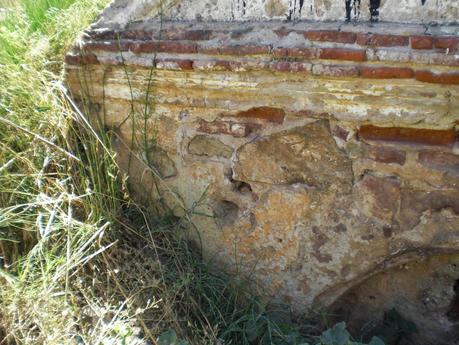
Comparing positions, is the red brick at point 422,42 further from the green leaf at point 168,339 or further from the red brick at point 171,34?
the green leaf at point 168,339

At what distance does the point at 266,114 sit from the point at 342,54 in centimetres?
48

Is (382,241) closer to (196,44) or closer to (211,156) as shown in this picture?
(211,156)

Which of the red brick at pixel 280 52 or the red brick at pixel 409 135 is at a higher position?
the red brick at pixel 280 52

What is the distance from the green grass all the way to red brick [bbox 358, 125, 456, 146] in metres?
1.00

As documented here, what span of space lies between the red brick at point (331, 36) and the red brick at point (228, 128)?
0.51 m

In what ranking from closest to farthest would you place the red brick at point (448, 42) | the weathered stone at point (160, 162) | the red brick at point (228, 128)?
the red brick at point (448, 42)
the red brick at point (228, 128)
the weathered stone at point (160, 162)

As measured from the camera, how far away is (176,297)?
2.60 metres

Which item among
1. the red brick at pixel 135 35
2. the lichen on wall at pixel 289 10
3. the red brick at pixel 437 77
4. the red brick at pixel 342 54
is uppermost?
the lichen on wall at pixel 289 10

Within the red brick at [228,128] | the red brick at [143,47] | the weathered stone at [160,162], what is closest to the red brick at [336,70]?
the red brick at [228,128]

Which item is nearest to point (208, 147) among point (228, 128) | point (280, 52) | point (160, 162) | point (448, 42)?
point (228, 128)

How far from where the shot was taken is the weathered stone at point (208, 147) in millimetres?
2645

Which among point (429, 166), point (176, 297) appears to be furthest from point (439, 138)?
point (176, 297)

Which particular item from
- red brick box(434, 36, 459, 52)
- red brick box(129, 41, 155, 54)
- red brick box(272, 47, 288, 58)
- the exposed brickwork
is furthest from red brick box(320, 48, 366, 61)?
red brick box(129, 41, 155, 54)

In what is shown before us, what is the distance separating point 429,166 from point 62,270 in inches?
69.3
